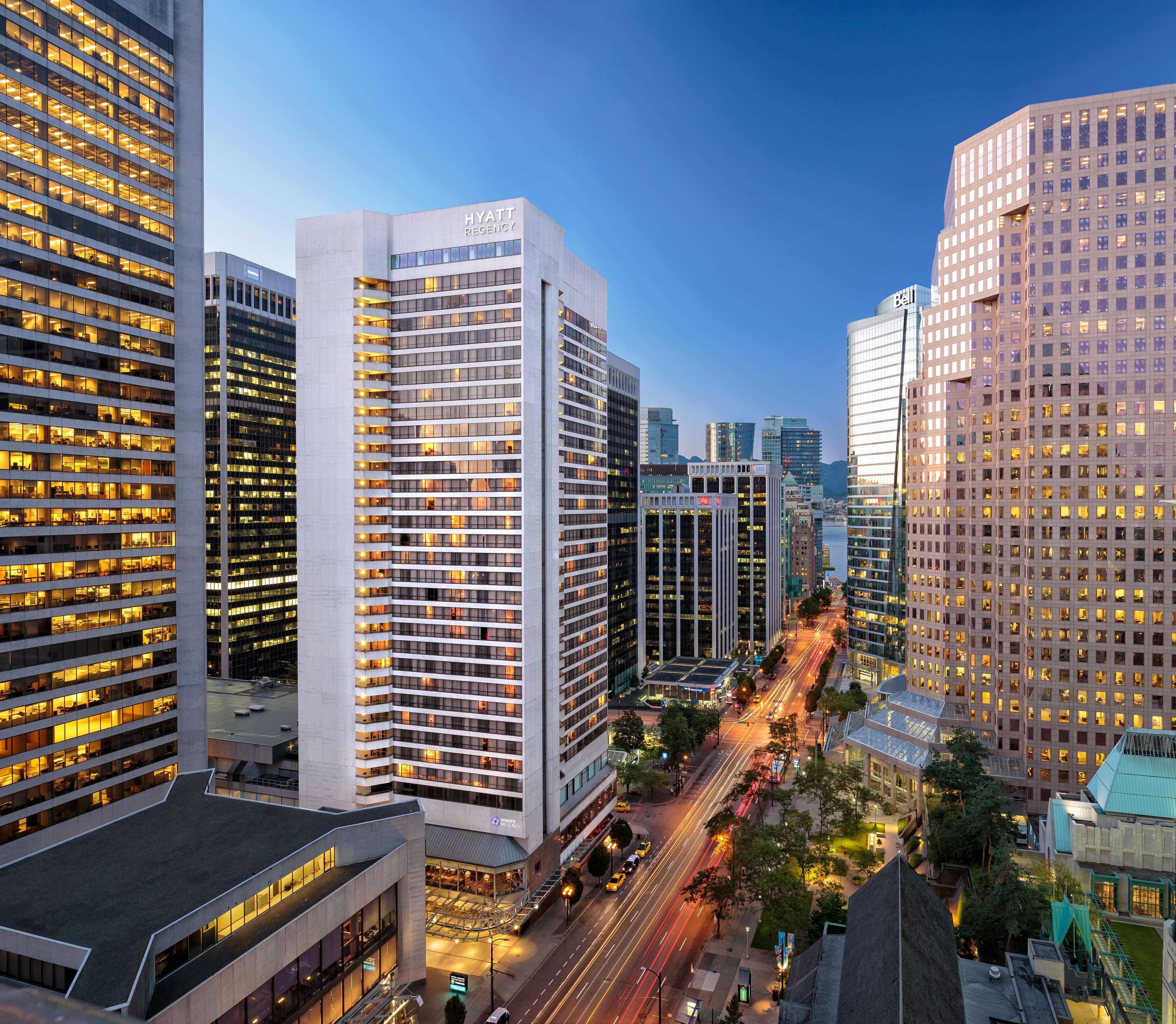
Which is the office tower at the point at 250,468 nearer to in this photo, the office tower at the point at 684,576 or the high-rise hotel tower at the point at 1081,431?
the office tower at the point at 684,576

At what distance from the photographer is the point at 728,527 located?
199m

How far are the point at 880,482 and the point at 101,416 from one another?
157 metres

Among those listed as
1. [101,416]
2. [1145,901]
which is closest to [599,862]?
[1145,901]

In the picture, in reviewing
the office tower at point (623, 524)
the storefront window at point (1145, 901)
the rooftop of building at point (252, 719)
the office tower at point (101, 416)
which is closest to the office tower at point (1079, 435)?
the storefront window at point (1145, 901)

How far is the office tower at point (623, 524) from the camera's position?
169500 millimetres

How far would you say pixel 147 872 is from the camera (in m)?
54.1

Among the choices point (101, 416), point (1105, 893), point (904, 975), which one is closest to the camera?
point (904, 975)

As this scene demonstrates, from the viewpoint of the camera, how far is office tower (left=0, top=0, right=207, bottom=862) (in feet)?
225

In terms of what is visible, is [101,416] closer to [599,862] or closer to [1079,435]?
[599,862]

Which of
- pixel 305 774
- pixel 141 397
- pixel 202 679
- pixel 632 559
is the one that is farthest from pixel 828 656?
pixel 141 397

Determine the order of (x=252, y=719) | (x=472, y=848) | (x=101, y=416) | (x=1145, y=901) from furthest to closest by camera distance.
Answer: (x=252, y=719), (x=472, y=848), (x=101, y=416), (x=1145, y=901)

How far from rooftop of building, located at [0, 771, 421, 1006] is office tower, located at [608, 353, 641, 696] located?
104 meters

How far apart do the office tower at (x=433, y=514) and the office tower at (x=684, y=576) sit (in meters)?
102

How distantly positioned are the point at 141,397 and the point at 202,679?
33.9m
